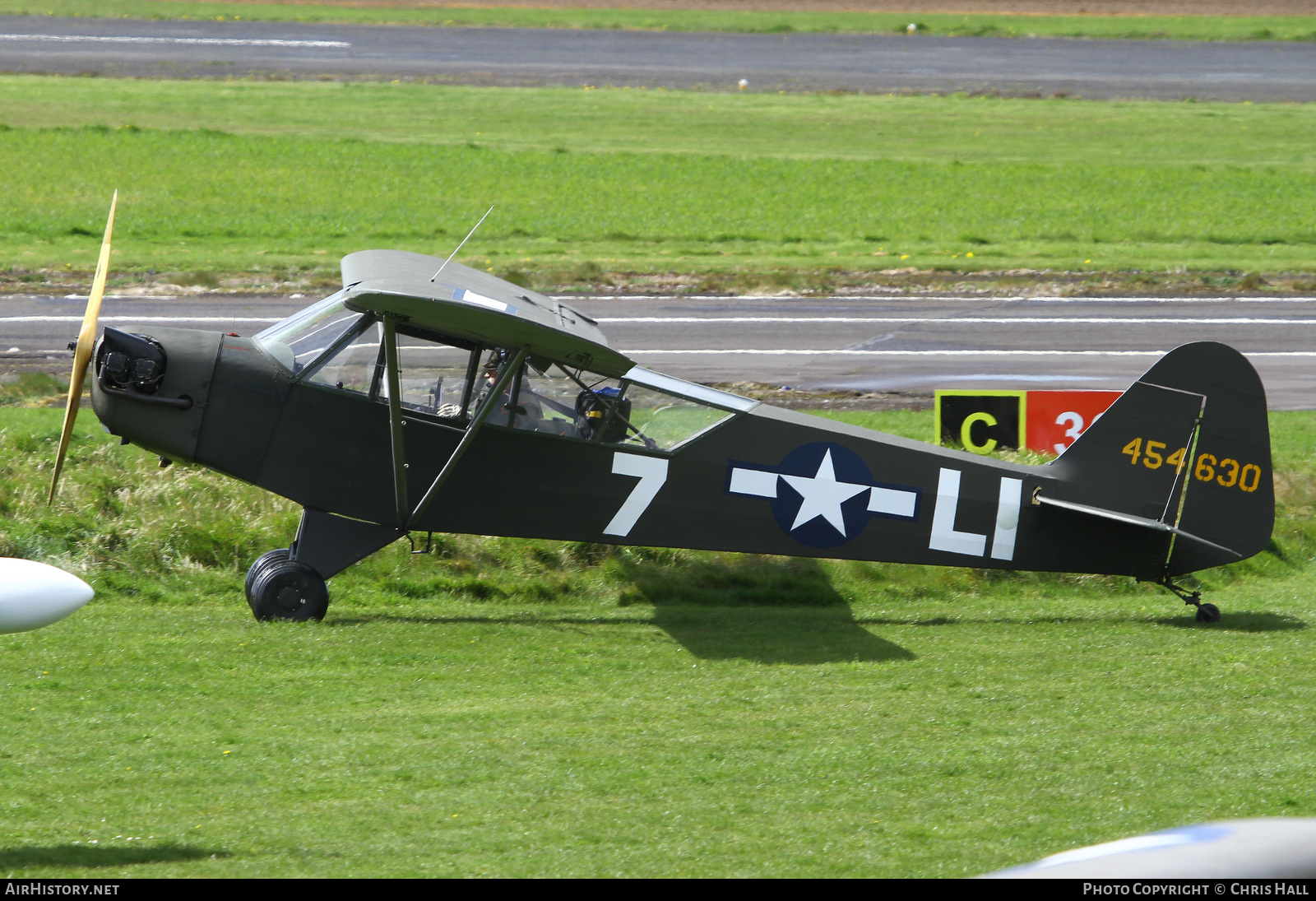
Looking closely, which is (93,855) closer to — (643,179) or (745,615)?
(745,615)

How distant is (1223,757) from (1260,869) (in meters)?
4.78

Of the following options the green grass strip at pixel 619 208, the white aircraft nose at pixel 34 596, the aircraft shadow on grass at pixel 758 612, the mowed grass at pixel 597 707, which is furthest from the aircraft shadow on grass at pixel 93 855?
the green grass strip at pixel 619 208

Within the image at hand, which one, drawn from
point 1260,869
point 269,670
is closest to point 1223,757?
point 1260,869

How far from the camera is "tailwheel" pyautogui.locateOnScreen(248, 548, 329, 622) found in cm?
1004

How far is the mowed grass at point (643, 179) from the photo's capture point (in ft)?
84.3

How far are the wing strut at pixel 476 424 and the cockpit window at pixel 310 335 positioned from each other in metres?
1.28

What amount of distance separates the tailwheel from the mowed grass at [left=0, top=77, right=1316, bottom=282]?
13.5m

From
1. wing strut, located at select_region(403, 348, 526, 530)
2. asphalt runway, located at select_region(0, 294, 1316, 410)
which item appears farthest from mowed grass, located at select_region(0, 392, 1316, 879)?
asphalt runway, located at select_region(0, 294, 1316, 410)

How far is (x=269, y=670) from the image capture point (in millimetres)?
8914

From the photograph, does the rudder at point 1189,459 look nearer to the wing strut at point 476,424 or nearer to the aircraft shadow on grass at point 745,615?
the aircraft shadow on grass at point 745,615

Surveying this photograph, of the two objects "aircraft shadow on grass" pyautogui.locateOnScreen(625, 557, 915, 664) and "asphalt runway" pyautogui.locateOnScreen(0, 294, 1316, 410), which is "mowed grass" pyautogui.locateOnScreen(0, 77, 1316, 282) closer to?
"asphalt runway" pyautogui.locateOnScreen(0, 294, 1316, 410)

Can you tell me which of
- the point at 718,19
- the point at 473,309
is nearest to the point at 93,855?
the point at 473,309

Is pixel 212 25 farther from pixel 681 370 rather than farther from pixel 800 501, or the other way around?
pixel 800 501

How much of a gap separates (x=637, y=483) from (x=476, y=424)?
1.52 m
